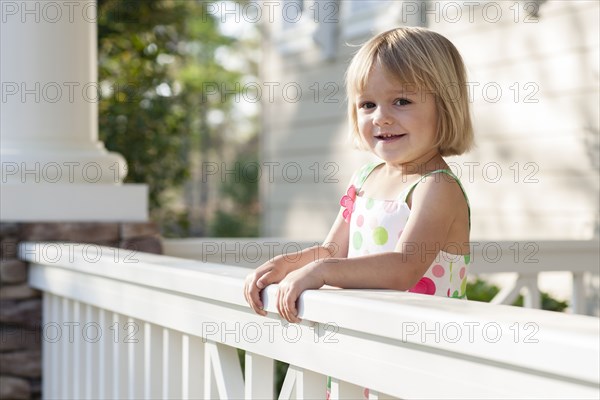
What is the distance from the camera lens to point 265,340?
1.76m

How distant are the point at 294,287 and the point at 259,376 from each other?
0.32m

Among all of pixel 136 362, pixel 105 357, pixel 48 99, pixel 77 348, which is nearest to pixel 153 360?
pixel 136 362

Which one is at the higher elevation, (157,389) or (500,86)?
(500,86)

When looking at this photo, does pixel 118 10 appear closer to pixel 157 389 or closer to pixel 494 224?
pixel 494 224

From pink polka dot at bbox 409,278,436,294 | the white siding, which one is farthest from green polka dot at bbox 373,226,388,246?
the white siding

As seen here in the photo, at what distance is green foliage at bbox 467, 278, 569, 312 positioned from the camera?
163 inches

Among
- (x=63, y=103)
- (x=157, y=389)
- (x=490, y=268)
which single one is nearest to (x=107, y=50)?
(x=63, y=103)

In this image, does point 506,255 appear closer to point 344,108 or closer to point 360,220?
point 360,220

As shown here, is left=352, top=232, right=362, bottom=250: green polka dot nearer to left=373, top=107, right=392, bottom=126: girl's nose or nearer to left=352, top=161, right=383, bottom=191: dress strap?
left=352, top=161, right=383, bottom=191: dress strap

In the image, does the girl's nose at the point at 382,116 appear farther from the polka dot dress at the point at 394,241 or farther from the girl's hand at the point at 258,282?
the girl's hand at the point at 258,282

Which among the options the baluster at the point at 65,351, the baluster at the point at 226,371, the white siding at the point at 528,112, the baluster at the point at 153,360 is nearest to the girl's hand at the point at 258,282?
the baluster at the point at 226,371

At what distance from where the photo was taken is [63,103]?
3387mm

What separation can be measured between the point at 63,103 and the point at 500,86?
241 cm

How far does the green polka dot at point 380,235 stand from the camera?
2.07 m
